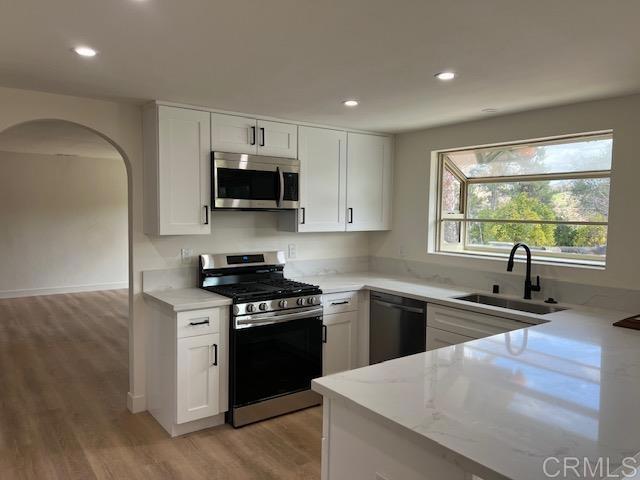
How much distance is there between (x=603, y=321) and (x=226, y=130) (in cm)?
273

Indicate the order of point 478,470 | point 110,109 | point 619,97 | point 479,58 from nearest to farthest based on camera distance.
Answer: point 478,470 < point 479,58 < point 619,97 < point 110,109

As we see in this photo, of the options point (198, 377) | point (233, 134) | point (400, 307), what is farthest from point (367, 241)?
point (198, 377)

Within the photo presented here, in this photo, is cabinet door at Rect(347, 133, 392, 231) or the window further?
cabinet door at Rect(347, 133, 392, 231)

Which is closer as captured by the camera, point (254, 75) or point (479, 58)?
point (479, 58)

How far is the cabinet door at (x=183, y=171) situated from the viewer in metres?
3.22

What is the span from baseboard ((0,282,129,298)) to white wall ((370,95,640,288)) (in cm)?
575

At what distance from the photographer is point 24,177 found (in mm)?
7539

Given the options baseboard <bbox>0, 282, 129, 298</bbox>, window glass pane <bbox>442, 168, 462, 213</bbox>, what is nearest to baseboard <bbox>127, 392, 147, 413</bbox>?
window glass pane <bbox>442, 168, 462, 213</bbox>

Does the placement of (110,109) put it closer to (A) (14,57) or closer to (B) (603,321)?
(A) (14,57)

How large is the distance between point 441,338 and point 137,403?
2245 mm

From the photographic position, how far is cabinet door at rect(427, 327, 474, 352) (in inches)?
128

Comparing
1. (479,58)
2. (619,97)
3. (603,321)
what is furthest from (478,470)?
(619,97)

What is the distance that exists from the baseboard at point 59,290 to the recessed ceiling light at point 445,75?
7365 mm

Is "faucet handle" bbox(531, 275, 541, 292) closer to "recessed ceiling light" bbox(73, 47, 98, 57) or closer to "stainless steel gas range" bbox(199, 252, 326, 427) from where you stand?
"stainless steel gas range" bbox(199, 252, 326, 427)
